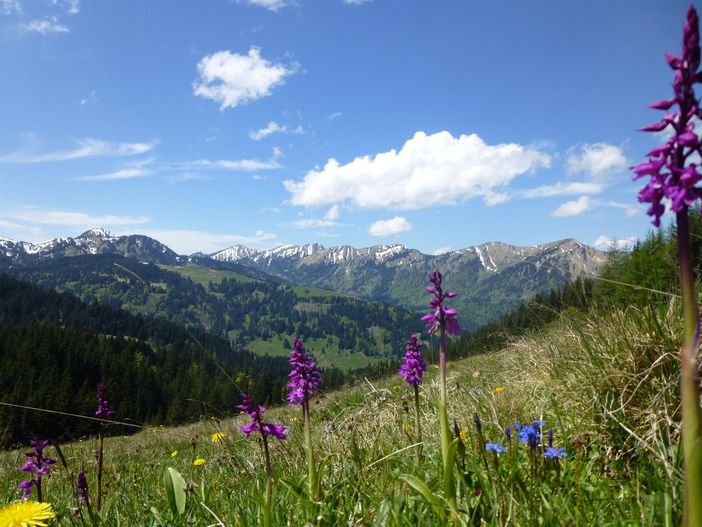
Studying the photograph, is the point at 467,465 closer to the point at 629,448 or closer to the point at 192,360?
the point at 629,448

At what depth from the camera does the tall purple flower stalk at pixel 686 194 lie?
118cm

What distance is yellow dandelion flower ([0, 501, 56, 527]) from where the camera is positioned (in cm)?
220

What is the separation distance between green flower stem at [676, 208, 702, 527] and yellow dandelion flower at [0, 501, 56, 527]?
257 cm

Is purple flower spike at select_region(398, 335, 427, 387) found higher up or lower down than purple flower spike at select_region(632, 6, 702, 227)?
lower down

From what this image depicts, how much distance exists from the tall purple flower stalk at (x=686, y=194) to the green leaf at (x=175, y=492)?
3.17m

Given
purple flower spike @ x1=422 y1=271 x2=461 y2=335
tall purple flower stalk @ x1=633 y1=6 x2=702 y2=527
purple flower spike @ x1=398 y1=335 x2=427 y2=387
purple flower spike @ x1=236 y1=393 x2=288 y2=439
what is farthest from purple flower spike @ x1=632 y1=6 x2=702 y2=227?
purple flower spike @ x1=398 y1=335 x2=427 y2=387

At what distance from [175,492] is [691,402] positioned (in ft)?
11.2

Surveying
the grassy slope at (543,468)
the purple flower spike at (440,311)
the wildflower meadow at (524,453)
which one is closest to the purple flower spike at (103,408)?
A: the wildflower meadow at (524,453)

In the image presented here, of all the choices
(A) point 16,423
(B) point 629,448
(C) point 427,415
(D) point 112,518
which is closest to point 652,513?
(B) point 629,448

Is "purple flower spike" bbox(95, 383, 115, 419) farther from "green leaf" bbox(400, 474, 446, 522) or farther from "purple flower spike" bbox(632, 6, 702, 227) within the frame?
"purple flower spike" bbox(632, 6, 702, 227)

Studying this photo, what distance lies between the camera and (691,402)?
118cm

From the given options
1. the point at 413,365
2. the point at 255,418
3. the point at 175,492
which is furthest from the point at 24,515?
the point at 413,365

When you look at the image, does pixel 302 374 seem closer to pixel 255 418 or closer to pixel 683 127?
pixel 255 418

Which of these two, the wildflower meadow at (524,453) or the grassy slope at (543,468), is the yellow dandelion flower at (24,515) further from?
the grassy slope at (543,468)
